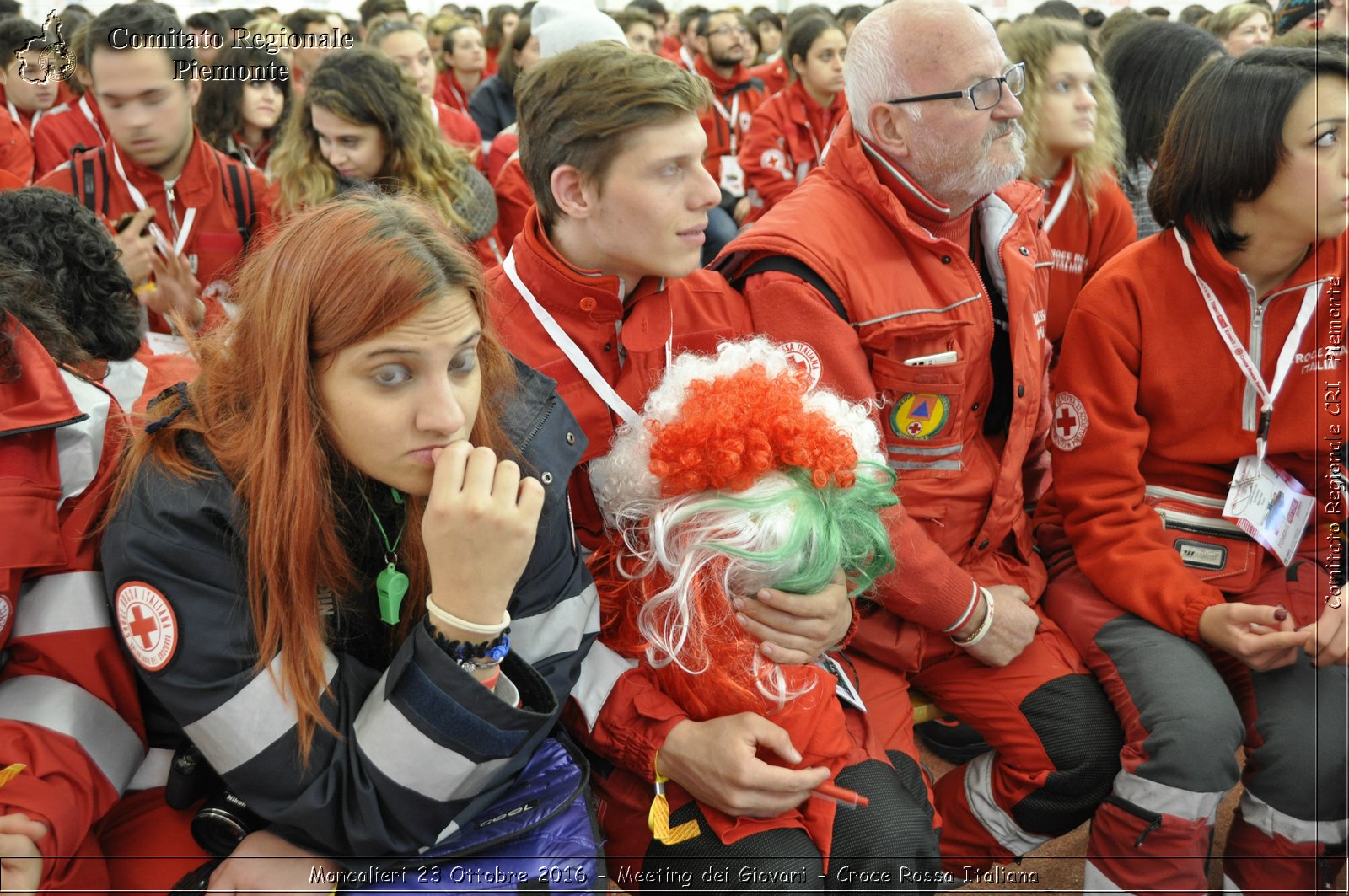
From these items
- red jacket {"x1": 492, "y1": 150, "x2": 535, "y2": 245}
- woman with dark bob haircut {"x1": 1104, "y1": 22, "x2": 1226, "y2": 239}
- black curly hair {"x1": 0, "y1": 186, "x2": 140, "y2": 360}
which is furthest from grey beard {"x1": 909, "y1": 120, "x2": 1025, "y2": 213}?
red jacket {"x1": 492, "y1": 150, "x2": 535, "y2": 245}

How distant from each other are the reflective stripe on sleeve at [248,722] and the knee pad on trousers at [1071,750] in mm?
1583

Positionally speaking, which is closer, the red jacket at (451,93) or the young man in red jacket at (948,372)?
the young man in red jacket at (948,372)

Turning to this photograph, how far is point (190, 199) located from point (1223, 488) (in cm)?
343

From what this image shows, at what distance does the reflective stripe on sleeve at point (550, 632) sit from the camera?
183 cm

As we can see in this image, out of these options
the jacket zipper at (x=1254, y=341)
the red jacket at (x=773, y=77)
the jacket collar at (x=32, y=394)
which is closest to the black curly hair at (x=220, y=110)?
the jacket collar at (x=32, y=394)

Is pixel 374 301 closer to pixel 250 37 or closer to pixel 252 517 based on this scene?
pixel 252 517

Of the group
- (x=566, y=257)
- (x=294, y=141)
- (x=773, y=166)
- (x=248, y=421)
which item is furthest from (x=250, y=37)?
(x=248, y=421)

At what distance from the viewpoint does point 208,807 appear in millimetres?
1710

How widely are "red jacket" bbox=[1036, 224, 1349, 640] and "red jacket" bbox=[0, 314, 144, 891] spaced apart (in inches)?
80.0

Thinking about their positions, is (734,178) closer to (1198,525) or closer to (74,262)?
(1198,525)

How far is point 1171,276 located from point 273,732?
2131 mm

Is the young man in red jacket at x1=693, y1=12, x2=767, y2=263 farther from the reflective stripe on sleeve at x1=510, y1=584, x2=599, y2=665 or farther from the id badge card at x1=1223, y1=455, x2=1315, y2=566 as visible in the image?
the reflective stripe on sleeve at x1=510, y1=584, x2=599, y2=665

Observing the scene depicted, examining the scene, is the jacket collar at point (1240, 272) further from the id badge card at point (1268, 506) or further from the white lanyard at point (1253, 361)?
the id badge card at point (1268, 506)

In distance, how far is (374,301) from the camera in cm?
157
